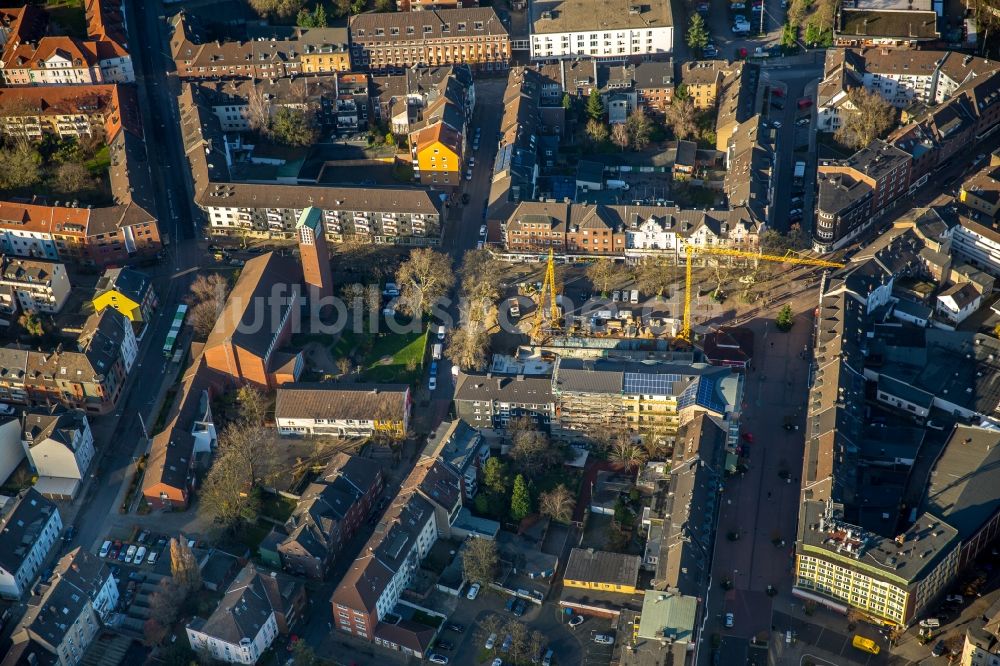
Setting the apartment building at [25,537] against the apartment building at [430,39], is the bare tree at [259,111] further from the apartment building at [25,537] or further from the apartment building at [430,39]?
the apartment building at [25,537]

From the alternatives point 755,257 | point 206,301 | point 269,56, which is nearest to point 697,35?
point 755,257

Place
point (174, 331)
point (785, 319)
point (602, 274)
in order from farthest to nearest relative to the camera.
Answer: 1. point (602, 274)
2. point (174, 331)
3. point (785, 319)

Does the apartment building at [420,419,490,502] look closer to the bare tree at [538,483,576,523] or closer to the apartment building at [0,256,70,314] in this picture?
the bare tree at [538,483,576,523]

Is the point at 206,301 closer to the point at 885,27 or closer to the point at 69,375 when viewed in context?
the point at 69,375

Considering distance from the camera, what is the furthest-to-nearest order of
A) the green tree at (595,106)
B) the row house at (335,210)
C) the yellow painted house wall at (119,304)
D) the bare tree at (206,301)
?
1. the green tree at (595,106)
2. the row house at (335,210)
3. the yellow painted house wall at (119,304)
4. the bare tree at (206,301)

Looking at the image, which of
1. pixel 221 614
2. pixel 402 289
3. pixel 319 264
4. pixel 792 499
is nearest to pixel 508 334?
pixel 402 289

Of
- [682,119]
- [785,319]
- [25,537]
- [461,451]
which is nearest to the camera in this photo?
[25,537]

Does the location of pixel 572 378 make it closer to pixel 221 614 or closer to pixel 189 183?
pixel 221 614

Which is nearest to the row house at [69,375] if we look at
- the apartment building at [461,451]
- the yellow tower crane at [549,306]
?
the apartment building at [461,451]
